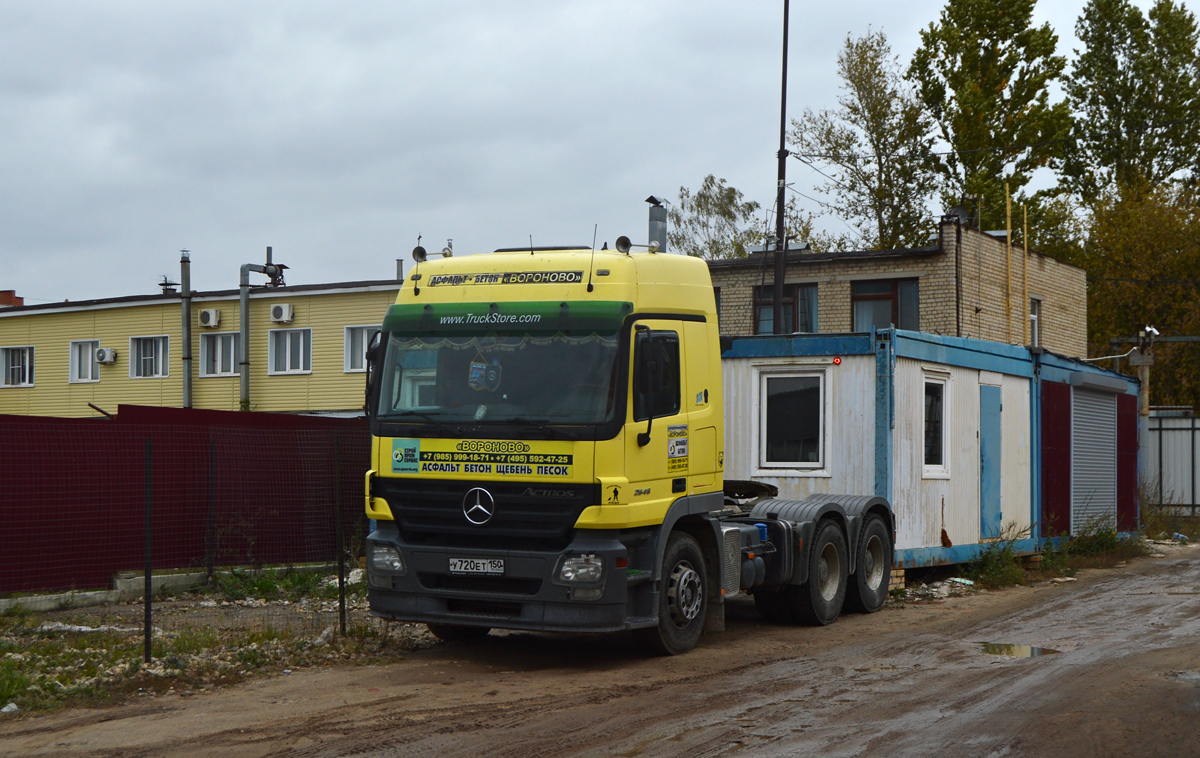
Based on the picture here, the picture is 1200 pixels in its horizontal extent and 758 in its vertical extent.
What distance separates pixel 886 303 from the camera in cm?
2616

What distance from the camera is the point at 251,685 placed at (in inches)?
343

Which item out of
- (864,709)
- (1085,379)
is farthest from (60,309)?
(864,709)

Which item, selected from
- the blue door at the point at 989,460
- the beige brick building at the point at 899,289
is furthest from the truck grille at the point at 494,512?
the beige brick building at the point at 899,289

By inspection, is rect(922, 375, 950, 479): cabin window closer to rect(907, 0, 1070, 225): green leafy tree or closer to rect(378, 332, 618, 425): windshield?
rect(378, 332, 618, 425): windshield

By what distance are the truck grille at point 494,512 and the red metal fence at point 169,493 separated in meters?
1.62

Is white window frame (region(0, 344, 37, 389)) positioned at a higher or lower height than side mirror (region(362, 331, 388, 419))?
higher

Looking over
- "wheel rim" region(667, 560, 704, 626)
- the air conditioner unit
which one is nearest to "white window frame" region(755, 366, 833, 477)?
"wheel rim" region(667, 560, 704, 626)

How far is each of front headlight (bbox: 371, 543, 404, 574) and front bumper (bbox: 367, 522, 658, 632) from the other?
0.13 ft

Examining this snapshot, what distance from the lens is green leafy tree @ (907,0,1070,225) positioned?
3791 centimetres

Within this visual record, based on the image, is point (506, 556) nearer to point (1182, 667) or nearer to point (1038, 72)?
point (1182, 667)

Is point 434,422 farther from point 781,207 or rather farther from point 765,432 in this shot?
point 781,207

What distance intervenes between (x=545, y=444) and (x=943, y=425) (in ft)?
23.8

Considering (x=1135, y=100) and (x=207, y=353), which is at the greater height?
(x=1135, y=100)

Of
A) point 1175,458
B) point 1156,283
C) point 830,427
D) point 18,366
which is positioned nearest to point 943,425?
point 830,427
